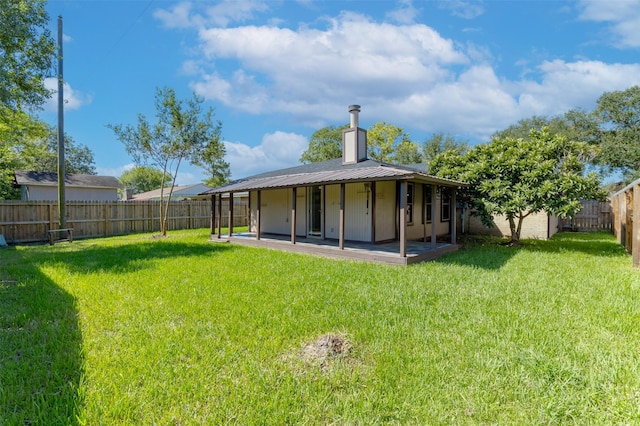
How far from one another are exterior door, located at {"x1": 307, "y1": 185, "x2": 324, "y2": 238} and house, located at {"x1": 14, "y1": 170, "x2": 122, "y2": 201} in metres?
18.1

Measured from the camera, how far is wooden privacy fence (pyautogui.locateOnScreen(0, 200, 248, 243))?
12.4 meters


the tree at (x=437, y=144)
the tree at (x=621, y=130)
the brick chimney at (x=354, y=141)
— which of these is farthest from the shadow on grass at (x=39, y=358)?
the tree at (x=437, y=144)

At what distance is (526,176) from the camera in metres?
9.11

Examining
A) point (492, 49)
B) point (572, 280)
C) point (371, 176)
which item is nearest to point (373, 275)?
point (371, 176)

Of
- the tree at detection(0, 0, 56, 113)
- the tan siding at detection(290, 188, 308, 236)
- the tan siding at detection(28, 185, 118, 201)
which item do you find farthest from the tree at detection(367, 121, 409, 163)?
the tree at detection(0, 0, 56, 113)

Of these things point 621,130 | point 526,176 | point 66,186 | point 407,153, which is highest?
point 407,153

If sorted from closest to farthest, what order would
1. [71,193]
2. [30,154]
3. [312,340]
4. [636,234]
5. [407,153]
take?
[312,340] < [636,234] < [30,154] < [71,193] < [407,153]

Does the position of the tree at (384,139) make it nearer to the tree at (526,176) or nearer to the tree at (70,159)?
the tree at (526,176)

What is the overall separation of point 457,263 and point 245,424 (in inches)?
255

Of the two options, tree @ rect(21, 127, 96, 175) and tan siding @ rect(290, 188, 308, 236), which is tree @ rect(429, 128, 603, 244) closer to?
tan siding @ rect(290, 188, 308, 236)

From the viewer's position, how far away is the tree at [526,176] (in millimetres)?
8562

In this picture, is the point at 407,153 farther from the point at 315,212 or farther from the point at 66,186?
the point at 66,186

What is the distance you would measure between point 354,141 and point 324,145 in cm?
2605

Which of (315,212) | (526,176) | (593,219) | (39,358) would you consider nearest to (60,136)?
(315,212)
